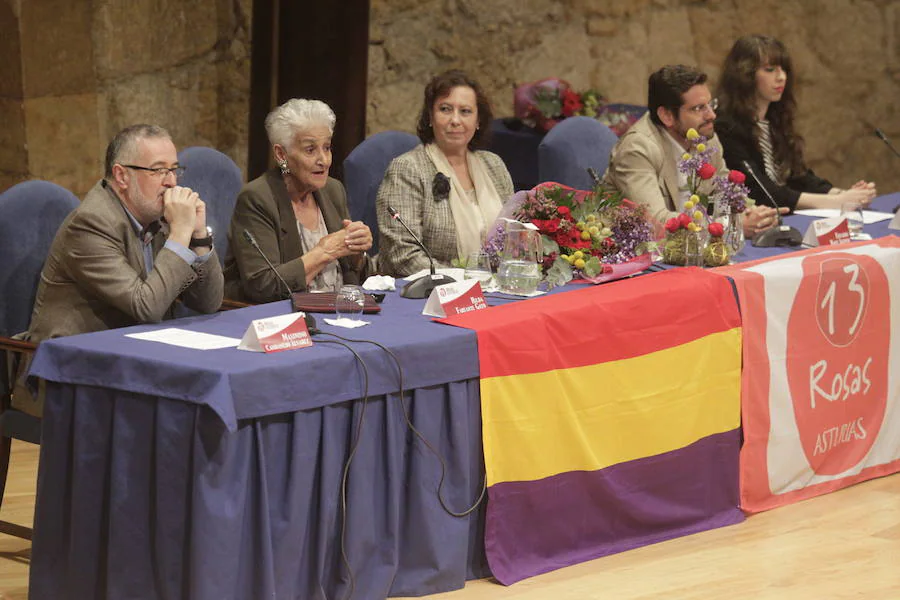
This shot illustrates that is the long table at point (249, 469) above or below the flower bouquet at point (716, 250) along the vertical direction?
below

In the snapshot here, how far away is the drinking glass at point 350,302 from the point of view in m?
3.41

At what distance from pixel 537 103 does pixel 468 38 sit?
51 centimetres

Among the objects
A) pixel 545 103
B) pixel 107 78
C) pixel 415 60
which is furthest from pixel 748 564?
pixel 415 60

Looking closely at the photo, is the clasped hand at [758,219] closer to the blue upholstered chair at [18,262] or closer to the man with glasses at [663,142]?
the man with glasses at [663,142]

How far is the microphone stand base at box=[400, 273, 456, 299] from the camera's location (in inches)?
148

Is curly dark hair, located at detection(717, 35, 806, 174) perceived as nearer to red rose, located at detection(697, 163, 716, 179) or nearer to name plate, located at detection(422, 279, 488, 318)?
red rose, located at detection(697, 163, 716, 179)

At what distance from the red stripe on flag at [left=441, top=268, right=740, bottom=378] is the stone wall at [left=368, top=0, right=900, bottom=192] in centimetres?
298

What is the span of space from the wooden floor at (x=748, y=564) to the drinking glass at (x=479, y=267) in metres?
0.87

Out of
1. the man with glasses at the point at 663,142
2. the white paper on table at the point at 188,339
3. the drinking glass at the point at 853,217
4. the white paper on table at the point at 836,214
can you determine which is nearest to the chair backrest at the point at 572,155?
the man with glasses at the point at 663,142

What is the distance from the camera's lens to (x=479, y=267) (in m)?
4.15

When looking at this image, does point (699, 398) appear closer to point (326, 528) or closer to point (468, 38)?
point (326, 528)

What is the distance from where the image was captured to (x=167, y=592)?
297 centimetres

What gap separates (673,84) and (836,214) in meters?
0.90

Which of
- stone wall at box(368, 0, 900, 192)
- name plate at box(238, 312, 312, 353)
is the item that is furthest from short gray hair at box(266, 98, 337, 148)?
stone wall at box(368, 0, 900, 192)
